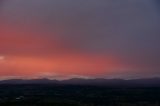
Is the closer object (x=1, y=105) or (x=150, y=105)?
(x=1, y=105)

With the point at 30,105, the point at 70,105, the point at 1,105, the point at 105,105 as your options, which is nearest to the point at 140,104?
the point at 105,105

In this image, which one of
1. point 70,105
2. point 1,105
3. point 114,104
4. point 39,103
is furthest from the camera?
point 114,104

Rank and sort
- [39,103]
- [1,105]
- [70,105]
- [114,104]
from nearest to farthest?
[1,105] → [70,105] → [39,103] → [114,104]

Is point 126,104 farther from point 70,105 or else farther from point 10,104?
point 10,104

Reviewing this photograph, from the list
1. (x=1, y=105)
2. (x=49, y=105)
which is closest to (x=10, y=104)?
(x=1, y=105)

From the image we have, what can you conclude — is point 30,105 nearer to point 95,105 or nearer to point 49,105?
point 49,105

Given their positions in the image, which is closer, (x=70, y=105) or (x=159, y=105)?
(x=70, y=105)

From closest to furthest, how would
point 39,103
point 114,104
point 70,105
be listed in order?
point 70,105 → point 39,103 → point 114,104

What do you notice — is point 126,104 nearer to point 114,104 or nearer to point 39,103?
point 114,104
